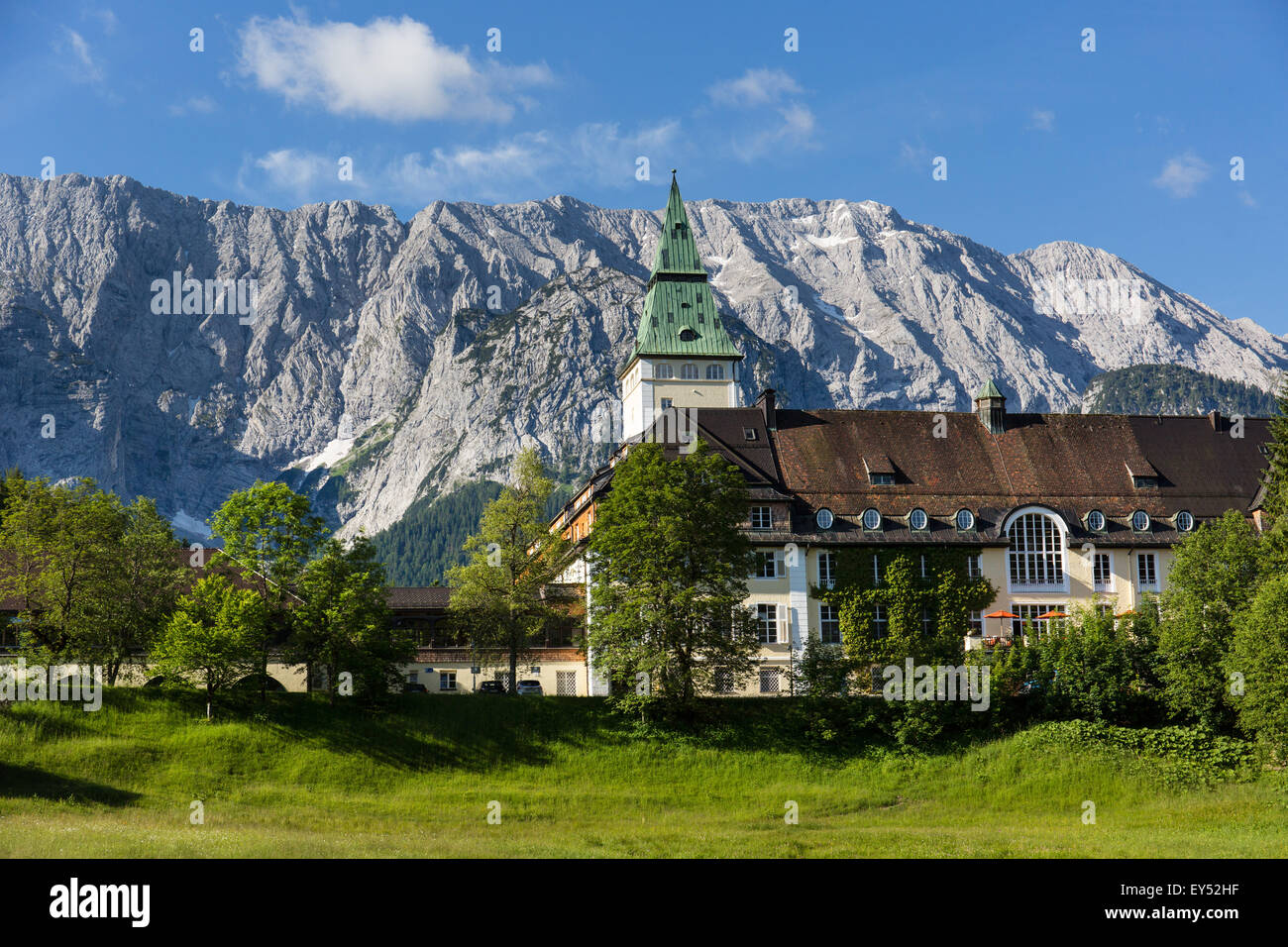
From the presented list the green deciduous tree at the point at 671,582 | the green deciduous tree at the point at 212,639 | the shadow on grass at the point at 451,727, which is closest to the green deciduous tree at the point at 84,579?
the green deciduous tree at the point at 212,639

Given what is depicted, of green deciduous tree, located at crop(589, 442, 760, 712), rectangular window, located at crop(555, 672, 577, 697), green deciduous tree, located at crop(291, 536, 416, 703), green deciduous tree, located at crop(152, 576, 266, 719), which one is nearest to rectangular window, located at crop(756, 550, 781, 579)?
green deciduous tree, located at crop(589, 442, 760, 712)

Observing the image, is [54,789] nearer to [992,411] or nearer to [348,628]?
[348,628]

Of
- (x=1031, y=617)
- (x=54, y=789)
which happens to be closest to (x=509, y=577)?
(x=54, y=789)

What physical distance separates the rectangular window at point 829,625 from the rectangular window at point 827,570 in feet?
4.14

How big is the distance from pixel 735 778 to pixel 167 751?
2433 centimetres

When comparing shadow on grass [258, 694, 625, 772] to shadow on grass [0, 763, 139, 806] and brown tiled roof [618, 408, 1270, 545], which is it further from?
brown tiled roof [618, 408, 1270, 545]

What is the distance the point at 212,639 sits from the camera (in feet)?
178

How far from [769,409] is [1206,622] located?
92.7ft

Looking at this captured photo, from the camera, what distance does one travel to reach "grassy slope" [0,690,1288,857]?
40.7m

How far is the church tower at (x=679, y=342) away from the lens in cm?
11675

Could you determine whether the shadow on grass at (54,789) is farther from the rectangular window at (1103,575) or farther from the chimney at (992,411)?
the chimney at (992,411)

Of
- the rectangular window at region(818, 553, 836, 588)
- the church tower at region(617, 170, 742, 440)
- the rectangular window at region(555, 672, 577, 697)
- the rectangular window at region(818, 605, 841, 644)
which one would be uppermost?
the church tower at region(617, 170, 742, 440)

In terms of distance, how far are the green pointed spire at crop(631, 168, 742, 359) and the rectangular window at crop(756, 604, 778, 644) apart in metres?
56.3

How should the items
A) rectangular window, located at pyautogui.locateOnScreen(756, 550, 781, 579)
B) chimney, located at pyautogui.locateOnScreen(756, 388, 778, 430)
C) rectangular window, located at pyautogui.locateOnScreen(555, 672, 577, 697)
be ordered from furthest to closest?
chimney, located at pyautogui.locateOnScreen(756, 388, 778, 430) → rectangular window, located at pyautogui.locateOnScreen(555, 672, 577, 697) → rectangular window, located at pyautogui.locateOnScreen(756, 550, 781, 579)
